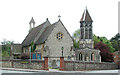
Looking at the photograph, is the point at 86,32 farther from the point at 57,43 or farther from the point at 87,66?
the point at 87,66

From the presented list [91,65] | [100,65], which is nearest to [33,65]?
[91,65]

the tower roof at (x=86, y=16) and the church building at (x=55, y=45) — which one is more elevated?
the tower roof at (x=86, y=16)

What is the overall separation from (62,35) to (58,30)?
1478 mm

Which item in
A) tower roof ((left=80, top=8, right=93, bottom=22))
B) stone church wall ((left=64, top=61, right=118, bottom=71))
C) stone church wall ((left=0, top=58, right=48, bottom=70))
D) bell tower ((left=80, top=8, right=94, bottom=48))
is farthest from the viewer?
tower roof ((left=80, top=8, right=93, bottom=22))

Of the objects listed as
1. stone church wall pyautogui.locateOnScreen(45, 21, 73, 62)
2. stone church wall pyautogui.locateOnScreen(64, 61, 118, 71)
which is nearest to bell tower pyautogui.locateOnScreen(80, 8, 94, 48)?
stone church wall pyautogui.locateOnScreen(45, 21, 73, 62)

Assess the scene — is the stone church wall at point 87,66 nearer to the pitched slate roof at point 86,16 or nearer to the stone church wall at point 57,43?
the stone church wall at point 57,43

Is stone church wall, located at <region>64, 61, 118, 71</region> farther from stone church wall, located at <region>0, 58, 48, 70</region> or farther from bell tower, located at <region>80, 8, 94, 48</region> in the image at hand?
bell tower, located at <region>80, 8, 94, 48</region>

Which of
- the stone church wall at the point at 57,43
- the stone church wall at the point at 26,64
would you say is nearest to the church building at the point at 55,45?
the stone church wall at the point at 57,43

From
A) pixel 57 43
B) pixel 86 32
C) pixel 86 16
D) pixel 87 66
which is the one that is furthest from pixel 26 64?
pixel 86 16

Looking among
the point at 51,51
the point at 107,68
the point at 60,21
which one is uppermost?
the point at 60,21

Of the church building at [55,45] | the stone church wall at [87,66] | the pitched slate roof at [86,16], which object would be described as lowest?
the stone church wall at [87,66]

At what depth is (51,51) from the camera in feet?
133

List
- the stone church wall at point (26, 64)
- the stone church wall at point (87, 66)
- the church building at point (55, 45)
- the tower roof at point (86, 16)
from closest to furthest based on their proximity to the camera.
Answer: the stone church wall at point (26, 64) → the stone church wall at point (87, 66) → the church building at point (55, 45) → the tower roof at point (86, 16)

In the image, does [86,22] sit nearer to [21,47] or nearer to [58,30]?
[58,30]
